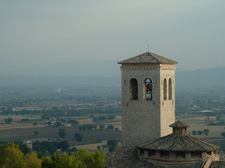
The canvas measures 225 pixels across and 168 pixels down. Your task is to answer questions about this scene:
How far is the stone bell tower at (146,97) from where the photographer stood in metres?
36.6

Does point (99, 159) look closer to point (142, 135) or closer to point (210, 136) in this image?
point (142, 135)

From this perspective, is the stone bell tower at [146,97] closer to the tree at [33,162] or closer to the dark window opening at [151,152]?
the dark window opening at [151,152]

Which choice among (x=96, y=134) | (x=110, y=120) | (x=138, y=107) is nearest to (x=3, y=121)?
(x=110, y=120)

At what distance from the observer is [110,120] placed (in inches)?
6560

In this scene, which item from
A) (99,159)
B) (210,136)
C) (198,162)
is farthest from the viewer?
(210,136)

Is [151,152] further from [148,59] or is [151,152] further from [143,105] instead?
[148,59]

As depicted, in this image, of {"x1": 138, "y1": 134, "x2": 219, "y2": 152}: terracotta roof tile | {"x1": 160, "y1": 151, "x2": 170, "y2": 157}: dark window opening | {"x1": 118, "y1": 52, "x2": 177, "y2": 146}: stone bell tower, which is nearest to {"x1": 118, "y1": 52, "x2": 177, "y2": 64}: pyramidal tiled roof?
{"x1": 118, "y1": 52, "x2": 177, "y2": 146}: stone bell tower

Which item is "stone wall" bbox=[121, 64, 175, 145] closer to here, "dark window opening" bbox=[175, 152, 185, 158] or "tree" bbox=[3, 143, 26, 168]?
"dark window opening" bbox=[175, 152, 185, 158]

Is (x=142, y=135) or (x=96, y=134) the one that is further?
(x=96, y=134)

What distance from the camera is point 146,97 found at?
3772 cm

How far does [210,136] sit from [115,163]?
8143 centimetres

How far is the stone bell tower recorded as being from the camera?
120 ft

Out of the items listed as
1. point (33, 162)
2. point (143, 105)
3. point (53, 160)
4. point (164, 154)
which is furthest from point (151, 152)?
point (53, 160)

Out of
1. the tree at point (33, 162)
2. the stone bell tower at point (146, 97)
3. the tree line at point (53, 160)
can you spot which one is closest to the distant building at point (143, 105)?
the stone bell tower at point (146, 97)
